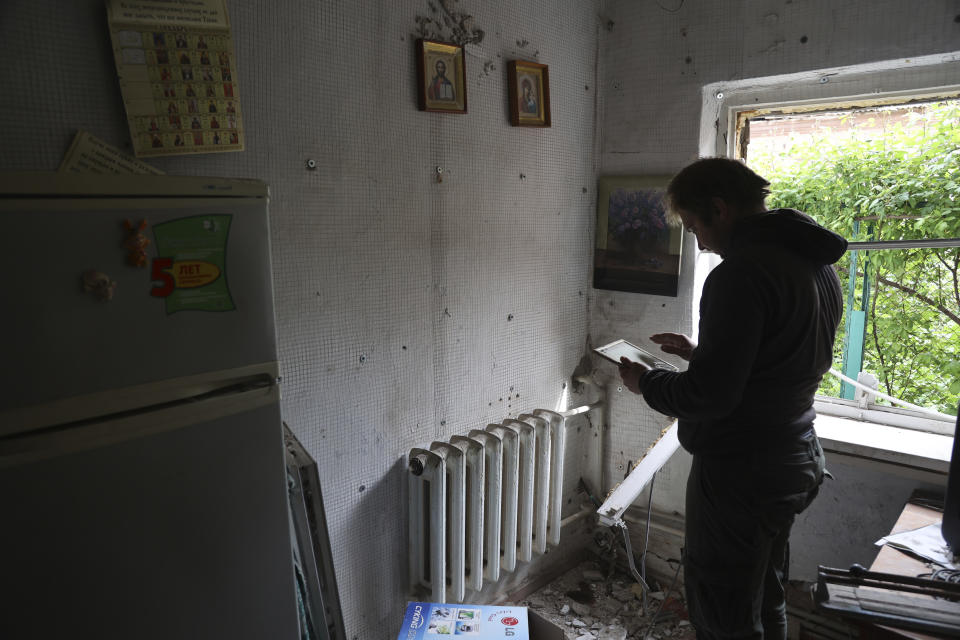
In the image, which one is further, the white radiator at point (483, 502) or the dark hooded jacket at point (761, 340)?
the white radiator at point (483, 502)

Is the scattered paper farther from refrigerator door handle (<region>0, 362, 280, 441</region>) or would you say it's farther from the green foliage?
refrigerator door handle (<region>0, 362, 280, 441</region>)

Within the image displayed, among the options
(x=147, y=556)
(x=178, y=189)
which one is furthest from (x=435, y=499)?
(x=178, y=189)

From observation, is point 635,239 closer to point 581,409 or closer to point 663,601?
point 581,409

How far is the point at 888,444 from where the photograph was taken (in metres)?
1.89

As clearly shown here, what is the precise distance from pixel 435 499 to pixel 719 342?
93 centimetres

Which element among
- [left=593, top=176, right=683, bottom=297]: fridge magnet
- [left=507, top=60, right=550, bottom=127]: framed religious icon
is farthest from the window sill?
[left=507, top=60, right=550, bottom=127]: framed religious icon

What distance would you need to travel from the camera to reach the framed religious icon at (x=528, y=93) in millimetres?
1990

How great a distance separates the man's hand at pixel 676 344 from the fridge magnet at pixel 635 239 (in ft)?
1.49

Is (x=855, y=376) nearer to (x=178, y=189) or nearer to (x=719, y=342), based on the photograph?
(x=719, y=342)

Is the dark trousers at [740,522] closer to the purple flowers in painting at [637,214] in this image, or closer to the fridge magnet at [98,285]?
the purple flowers in painting at [637,214]

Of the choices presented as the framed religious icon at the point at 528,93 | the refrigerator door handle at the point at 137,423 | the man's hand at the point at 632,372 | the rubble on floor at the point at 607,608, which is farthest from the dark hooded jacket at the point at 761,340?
the rubble on floor at the point at 607,608

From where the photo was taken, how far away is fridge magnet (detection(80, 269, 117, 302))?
2.70ft

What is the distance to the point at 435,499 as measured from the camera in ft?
5.69

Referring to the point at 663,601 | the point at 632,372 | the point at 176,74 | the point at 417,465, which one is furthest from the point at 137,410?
the point at 663,601
